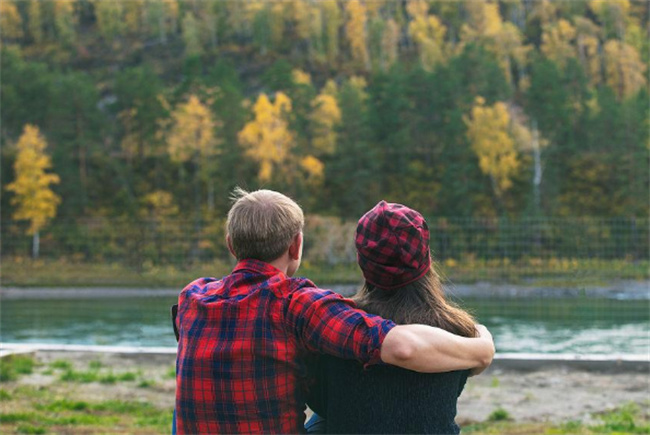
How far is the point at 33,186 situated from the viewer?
139 ft

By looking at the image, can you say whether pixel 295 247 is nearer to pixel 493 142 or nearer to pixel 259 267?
pixel 259 267

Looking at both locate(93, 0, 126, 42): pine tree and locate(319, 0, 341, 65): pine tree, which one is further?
locate(93, 0, 126, 42): pine tree

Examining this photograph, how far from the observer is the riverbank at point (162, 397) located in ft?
17.2

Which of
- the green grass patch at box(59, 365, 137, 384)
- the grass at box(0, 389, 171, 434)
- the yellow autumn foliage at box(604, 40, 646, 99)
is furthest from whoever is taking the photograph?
the yellow autumn foliage at box(604, 40, 646, 99)

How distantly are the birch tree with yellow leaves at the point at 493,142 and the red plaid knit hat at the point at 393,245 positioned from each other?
41384 mm

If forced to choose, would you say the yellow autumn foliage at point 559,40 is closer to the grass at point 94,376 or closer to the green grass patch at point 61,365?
the green grass patch at point 61,365

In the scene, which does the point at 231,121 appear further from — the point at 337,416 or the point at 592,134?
the point at 337,416

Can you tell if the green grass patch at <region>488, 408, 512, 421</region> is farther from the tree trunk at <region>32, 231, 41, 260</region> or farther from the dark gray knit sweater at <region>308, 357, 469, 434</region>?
the tree trunk at <region>32, 231, 41, 260</region>

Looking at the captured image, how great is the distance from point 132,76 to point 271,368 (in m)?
46.4

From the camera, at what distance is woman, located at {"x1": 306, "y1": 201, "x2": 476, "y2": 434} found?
227 centimetres

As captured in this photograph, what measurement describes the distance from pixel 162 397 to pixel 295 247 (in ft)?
13.9

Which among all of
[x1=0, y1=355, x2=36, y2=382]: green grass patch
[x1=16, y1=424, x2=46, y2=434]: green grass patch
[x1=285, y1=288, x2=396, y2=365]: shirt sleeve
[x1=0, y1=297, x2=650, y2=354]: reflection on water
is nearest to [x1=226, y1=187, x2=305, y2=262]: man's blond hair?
[x1=285, y1=288, x2=396, y2=365]: shirt sleeve

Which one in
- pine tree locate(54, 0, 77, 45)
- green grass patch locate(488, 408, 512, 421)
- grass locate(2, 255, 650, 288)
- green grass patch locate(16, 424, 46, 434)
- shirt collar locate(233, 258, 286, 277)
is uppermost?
pine tree locate(54, 0, 77, 45)

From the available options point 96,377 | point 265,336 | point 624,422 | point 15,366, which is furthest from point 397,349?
point 15,366
